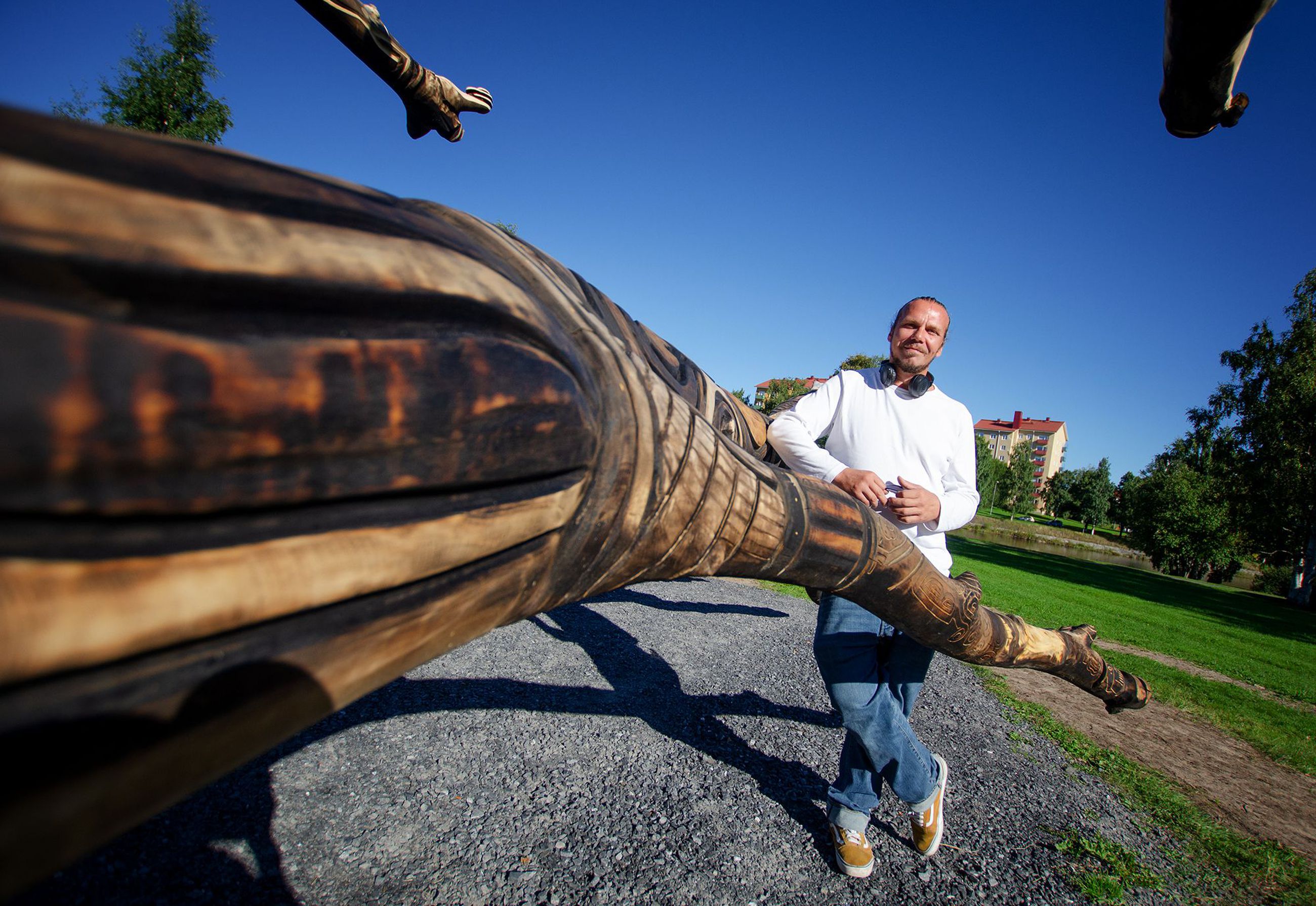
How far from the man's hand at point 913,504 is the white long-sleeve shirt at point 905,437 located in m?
0.26

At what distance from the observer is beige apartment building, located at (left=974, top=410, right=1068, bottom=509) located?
8250 centimetres

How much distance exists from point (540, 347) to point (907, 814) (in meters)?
3.04

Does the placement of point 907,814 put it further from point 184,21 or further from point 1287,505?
point 1287,505

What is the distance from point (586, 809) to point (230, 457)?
2590 millimetres

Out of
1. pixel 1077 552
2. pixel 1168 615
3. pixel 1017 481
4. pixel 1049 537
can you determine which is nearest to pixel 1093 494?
pixel 1017 481

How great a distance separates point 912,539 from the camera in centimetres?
227

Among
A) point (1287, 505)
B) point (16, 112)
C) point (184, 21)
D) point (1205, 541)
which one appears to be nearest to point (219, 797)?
point (16, 112)

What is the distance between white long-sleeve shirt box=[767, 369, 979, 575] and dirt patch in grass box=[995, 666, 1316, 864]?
7.66ft

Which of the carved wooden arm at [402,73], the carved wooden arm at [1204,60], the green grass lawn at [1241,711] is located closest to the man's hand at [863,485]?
the carved wooden arm at [1204,60]

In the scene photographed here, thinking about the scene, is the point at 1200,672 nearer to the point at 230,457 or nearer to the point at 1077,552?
the point at 230,457

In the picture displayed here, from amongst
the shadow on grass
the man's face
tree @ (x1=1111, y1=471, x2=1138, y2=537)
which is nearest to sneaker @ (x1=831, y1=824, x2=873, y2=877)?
the man's face

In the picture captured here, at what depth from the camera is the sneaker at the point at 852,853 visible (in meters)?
2.38

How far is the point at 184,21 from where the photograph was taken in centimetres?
1386

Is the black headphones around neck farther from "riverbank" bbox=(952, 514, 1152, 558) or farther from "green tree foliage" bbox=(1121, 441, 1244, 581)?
"riverbank" bbox=(952, 514, 1152, 558)
